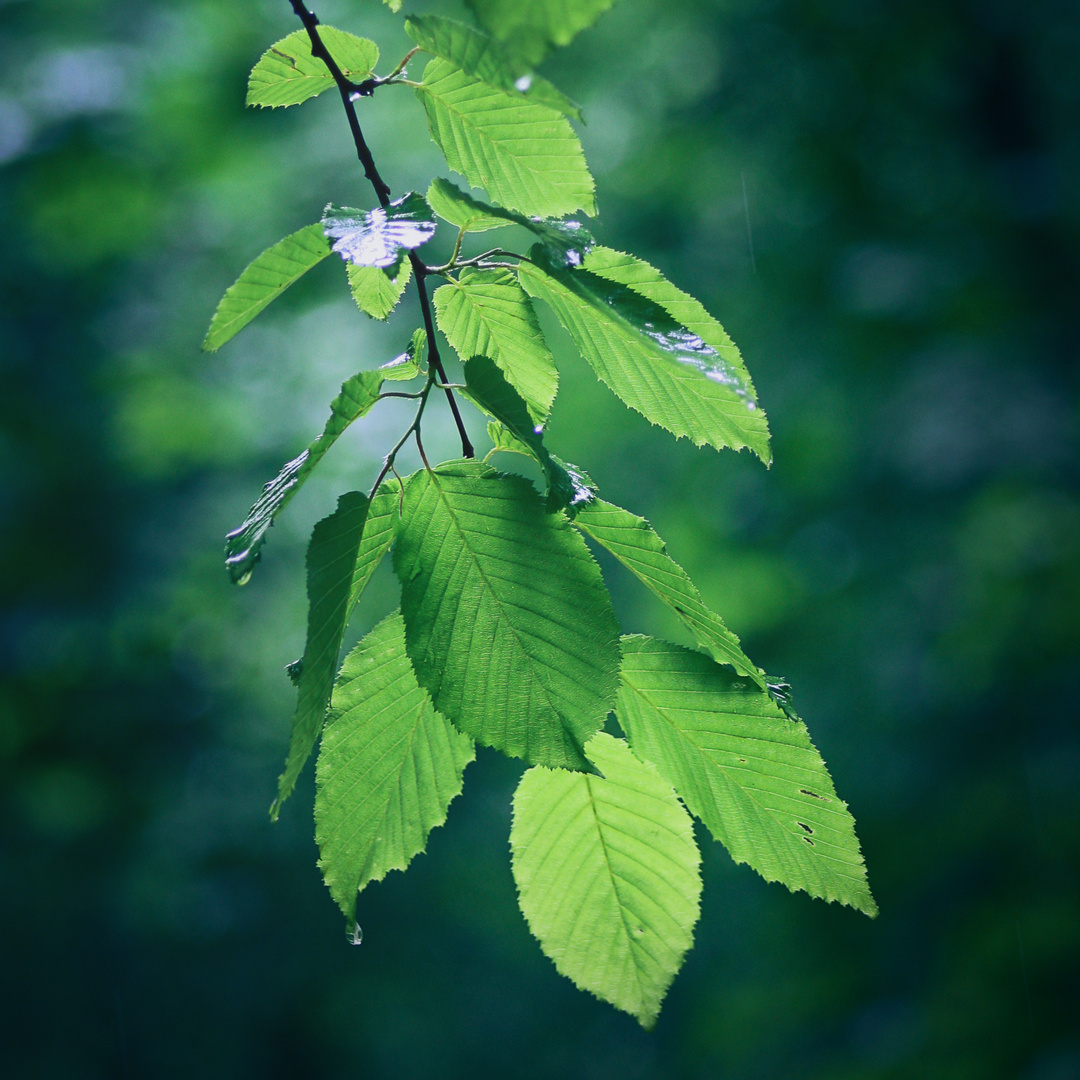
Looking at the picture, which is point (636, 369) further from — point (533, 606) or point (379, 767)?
point (379, 767)

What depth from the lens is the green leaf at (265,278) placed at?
0.54 meters

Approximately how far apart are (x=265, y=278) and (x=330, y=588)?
0.21 metres

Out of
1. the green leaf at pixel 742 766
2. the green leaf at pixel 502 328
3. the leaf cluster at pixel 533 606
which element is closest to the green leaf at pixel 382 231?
the leaf cluster at pixel 533 606

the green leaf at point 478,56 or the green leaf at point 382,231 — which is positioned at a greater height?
→ the green leaf at point 478,56

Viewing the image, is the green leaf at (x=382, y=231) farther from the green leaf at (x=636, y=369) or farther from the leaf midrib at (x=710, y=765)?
the leaf midrib at (x=710, y=765)

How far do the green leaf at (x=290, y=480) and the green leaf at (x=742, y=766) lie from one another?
256 mm

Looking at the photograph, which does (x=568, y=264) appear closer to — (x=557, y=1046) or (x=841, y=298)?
(x=841, y=298)

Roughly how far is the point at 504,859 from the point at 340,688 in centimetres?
429

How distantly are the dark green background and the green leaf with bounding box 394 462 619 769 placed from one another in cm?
372

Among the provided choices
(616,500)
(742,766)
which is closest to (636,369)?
(742,766)

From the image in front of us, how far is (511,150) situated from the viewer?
63 cm

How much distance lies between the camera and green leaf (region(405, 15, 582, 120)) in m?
0.43

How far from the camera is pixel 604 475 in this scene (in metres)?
4.46

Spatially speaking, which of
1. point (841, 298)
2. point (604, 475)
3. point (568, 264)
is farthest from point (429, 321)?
point (841, 298)
